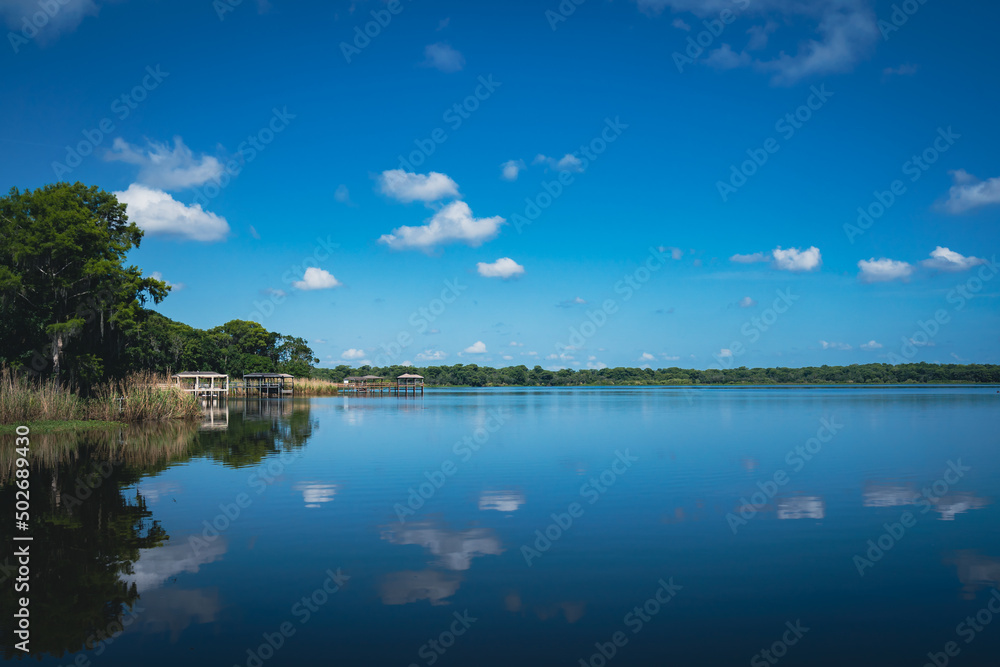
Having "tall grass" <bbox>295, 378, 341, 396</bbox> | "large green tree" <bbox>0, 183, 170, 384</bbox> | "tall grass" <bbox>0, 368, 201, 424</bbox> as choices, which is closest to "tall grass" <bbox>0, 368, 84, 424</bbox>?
"tall grass" <bbox>0, 368, 201, 424</bbox>

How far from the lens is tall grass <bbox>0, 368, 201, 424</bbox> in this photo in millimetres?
23781

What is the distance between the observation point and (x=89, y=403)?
2769cm

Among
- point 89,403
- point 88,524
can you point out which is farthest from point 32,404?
point 88,524

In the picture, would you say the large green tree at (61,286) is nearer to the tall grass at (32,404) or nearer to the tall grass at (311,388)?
the tall grass at (32,404)

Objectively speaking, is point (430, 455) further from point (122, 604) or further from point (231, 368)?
point (231, 368)

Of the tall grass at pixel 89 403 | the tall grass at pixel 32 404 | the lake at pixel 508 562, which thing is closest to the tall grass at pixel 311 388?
the tall grass at pixel 89 403

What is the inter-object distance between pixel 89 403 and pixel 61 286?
6566mm

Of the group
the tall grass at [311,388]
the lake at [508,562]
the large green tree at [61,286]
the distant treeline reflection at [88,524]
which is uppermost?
the large green tree at [61,286]

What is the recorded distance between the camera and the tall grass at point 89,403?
23.8 m

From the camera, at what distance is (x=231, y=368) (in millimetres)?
86438

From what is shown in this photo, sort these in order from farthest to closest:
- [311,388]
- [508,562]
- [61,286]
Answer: [311,388]
[61,286]
[508,562]

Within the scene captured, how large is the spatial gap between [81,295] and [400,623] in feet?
105

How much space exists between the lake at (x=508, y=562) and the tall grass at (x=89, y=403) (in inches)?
278

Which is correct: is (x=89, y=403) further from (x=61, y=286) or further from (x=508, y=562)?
(x=508, y=562)
